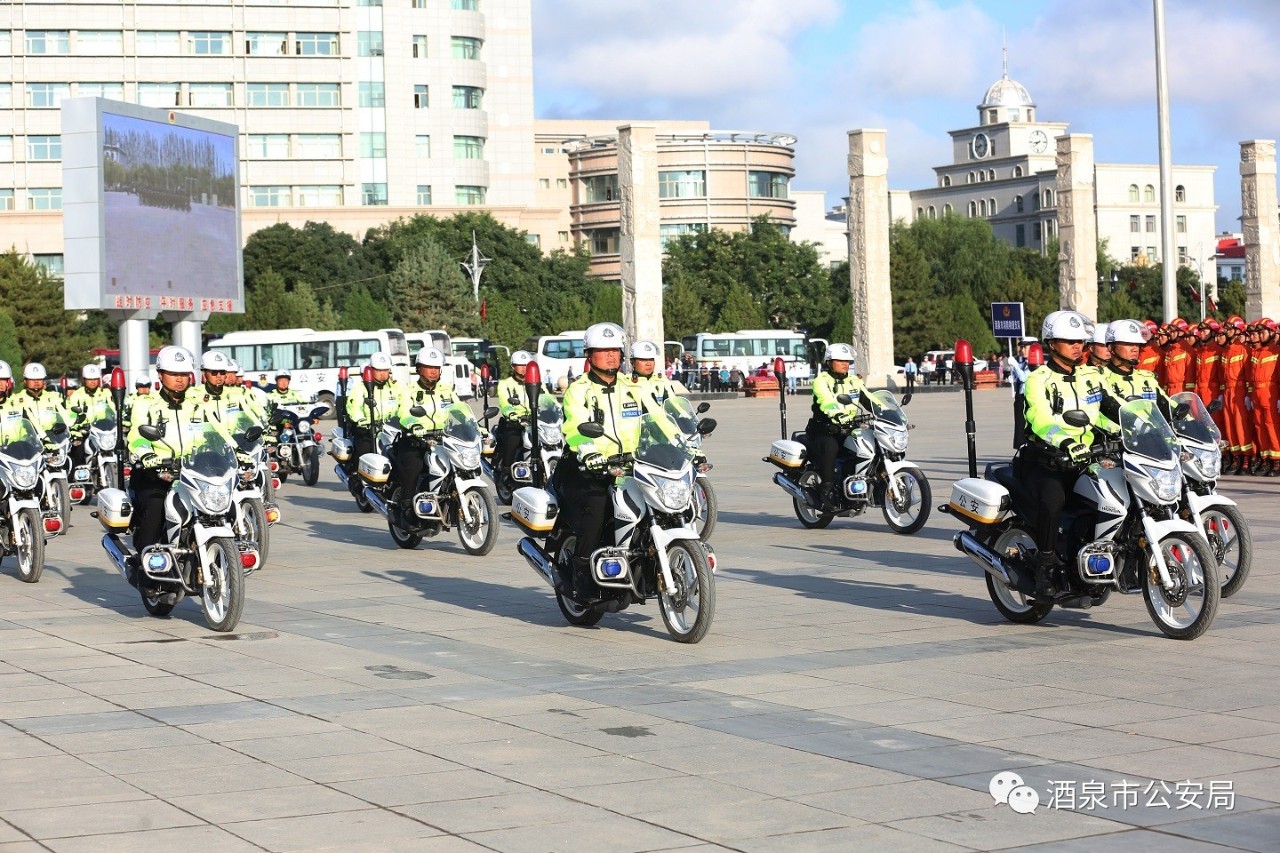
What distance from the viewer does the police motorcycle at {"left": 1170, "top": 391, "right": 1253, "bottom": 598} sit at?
10.8 meters

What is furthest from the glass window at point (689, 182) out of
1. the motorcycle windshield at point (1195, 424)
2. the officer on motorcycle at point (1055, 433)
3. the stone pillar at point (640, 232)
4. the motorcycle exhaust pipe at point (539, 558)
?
the officer on motorcycle at point (1055, 433)

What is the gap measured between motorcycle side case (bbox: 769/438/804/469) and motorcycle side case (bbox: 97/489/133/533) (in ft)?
21.8

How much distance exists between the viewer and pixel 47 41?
9038cm

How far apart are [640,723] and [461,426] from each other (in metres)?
8.00

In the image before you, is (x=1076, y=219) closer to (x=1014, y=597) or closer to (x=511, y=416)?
(x=511, y=416)

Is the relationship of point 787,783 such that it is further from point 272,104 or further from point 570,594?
point 272,104

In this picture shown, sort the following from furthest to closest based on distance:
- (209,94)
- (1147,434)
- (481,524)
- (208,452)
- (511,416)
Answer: (209,94)
(511,416)
(481,524)
(208,452)
(1147,434)

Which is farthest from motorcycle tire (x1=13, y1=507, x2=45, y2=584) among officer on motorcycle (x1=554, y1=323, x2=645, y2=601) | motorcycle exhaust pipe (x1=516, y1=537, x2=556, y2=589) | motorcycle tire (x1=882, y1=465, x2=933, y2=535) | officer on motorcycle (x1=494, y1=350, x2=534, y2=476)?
motorcycle tire (x1=882, y1=465, x2=933, y2=535)

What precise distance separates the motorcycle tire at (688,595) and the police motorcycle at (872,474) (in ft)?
19.9

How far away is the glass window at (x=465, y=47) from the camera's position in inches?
3831

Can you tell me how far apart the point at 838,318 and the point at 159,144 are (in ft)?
151

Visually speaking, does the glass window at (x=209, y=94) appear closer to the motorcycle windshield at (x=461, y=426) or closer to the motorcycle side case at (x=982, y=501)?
the motorcycle windshield at (x=461, y=426)

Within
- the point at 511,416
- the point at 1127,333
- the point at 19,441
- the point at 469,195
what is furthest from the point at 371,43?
the point at 1127,333

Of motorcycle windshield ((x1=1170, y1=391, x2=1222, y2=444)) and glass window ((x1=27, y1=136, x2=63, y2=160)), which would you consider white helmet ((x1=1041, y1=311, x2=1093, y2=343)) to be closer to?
motorcycle windshield ((x1=1170, y1=391, x2=1222, y2=444))
